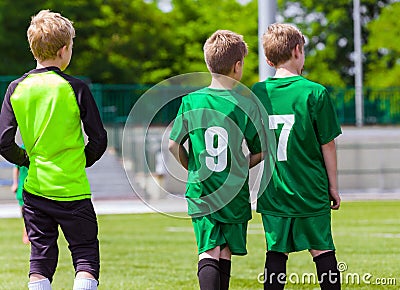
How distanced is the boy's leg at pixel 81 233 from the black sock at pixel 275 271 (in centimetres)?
108

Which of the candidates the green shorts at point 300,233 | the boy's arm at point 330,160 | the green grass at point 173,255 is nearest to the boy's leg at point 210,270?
the green shorts at point 300,233

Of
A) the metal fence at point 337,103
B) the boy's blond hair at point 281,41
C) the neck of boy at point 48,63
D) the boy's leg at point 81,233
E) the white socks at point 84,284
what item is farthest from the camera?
the metal fence at point 337,103

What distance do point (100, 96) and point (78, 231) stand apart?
91.0 feet

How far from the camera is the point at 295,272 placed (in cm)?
855

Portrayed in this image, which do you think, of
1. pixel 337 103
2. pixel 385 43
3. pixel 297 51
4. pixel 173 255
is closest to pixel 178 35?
pixel 385 43

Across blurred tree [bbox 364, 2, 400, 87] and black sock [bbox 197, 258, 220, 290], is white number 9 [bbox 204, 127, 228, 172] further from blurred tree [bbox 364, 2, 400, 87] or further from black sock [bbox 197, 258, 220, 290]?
blurred tree [bbox 364, 2, 400, 87]

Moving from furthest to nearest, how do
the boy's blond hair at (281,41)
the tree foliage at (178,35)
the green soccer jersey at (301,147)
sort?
the tree foliage at (178,35) → the boy's blond hair at (281,41) → the green soccer jersey at (301,147)

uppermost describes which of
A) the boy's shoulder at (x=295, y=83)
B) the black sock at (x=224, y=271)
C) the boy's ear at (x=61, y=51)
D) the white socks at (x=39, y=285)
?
the boy's ear at (x=61, y=51)

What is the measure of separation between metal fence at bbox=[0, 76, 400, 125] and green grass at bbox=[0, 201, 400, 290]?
16.1 m

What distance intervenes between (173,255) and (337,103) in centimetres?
2666

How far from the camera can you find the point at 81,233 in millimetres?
5270

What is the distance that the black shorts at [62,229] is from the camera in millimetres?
5254

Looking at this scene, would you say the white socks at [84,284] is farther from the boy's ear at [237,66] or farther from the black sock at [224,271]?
the boy's ear at [237,66]

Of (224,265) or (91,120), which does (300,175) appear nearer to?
(224,265)
